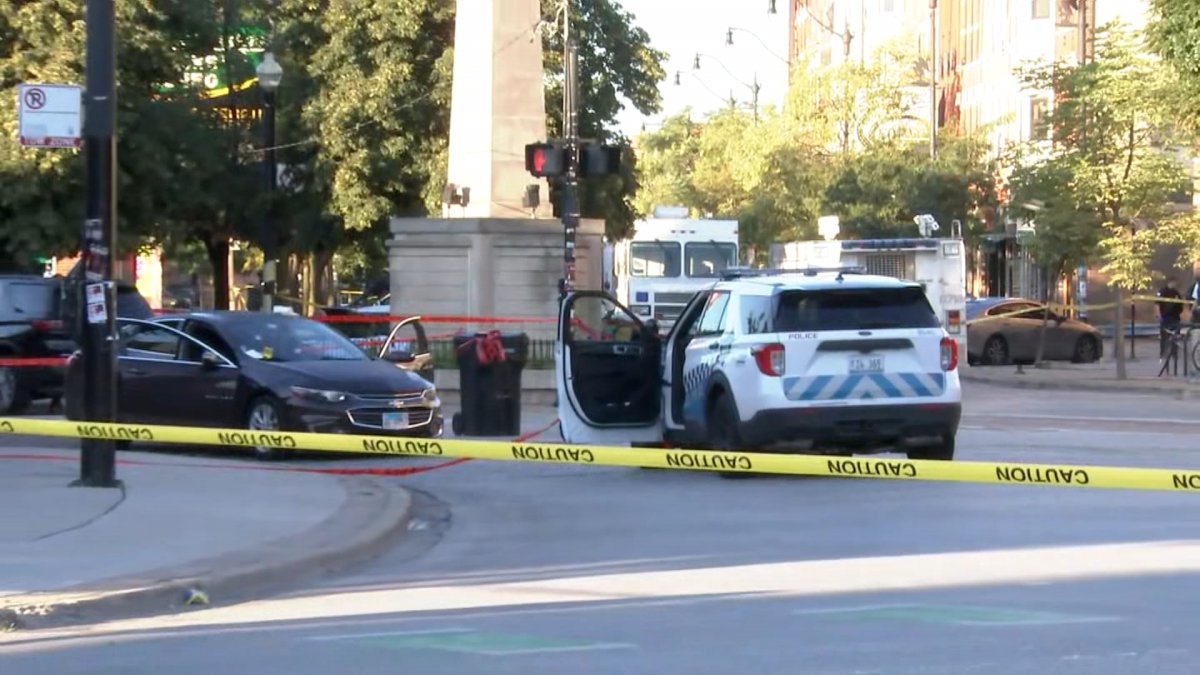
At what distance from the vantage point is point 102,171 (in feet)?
46.1

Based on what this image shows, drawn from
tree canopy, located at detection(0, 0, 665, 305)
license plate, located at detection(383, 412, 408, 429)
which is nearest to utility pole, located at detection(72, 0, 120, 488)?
license plate, located at detection(383, 412, 408, 429)

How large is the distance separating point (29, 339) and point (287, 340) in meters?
6.03

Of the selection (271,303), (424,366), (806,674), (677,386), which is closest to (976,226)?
(271,303)

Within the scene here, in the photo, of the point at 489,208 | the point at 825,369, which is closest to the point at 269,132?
the point at 489,208

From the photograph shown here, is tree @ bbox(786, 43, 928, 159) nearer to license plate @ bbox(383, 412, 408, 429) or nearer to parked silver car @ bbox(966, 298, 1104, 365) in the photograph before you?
parked silver car @ bbox(966, 298, 1104, 365)

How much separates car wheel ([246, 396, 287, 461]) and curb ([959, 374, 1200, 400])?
1655cm

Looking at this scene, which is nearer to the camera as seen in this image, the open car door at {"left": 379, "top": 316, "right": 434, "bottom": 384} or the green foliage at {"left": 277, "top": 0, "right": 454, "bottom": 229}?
the open car door at {"left": 379, "top": 316, "right": 434, "bottom": 384}

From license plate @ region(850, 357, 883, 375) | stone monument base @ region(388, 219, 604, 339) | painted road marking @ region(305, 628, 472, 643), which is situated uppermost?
stone monument base @ region(388, 219, 604, 339)

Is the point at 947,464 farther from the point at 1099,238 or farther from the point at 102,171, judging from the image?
the point at 1099,238

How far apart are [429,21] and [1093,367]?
1999 centimetres

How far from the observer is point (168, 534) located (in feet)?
40.8

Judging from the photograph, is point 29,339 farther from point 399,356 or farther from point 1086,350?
point 1086,350

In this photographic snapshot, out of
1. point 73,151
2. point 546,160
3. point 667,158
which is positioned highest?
point 667,158

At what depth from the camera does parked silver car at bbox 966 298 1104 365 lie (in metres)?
40.0
